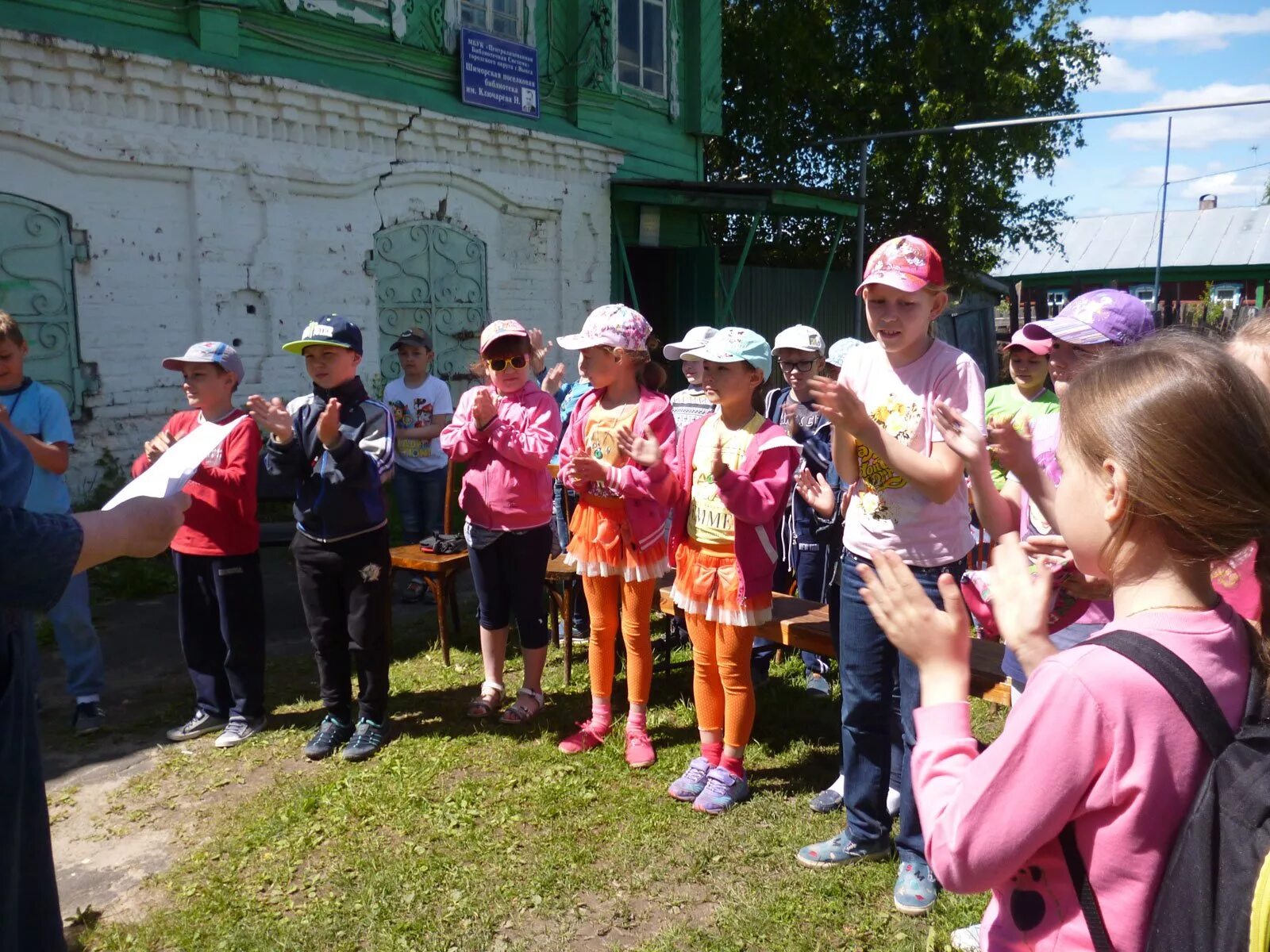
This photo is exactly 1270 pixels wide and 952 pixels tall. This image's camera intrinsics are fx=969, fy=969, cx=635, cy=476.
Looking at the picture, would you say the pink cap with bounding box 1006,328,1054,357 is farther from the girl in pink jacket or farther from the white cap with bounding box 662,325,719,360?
the girl in pink jacket

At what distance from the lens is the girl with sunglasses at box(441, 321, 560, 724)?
4.50 m

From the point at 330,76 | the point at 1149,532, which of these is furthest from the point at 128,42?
the point at 1149,532

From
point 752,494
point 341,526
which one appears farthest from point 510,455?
point 752,494

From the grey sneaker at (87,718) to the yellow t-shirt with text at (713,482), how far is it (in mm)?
3179

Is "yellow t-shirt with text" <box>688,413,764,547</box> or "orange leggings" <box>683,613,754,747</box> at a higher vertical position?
"yellow t-shirt with text" <box>688,413,764,547</box>

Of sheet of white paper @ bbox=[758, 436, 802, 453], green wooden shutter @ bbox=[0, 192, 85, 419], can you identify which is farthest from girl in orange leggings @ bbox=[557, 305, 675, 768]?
green wooden shutter @ bbox=[0, 192, 85, 419]

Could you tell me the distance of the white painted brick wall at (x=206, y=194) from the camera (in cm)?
752

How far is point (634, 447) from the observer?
3633 millimetres

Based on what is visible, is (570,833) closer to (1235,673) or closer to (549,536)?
(549,536)

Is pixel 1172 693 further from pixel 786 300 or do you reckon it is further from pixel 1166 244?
pixel 1166 244

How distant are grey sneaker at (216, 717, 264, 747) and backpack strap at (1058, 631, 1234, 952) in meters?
4.13

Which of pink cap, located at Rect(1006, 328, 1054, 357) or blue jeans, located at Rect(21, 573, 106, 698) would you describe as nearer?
pink cap, located at Rect(1006, 328, 1054, 357)

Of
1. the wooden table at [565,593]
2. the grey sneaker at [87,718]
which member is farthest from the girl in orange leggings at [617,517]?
the grey sneaker at [87,718]

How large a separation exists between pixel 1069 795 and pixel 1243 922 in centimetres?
23
